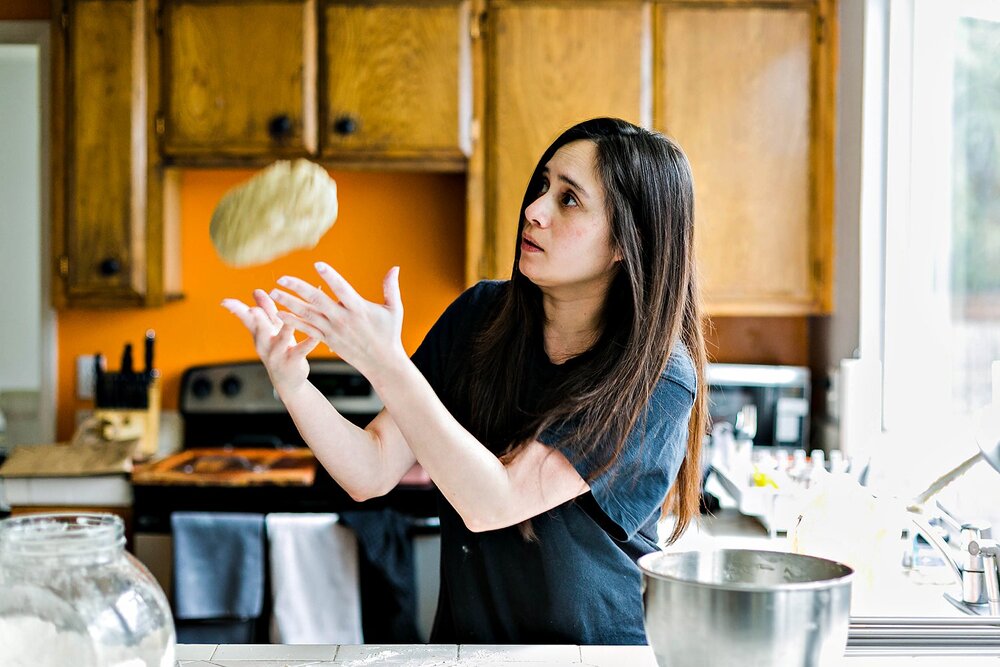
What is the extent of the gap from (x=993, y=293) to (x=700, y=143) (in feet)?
3.30

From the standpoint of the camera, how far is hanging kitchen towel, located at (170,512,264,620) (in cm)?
254

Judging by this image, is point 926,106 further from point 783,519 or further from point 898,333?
point 783,519

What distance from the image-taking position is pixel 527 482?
128 cm

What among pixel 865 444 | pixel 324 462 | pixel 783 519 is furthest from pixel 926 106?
pixel 324 462

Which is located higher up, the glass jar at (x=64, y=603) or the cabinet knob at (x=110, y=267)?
the cabinet knob at (x=110, y=267)

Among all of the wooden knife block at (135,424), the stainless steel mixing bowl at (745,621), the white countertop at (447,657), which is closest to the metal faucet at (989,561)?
the white countertop at (447,657)

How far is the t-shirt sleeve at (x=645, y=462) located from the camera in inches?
52.6

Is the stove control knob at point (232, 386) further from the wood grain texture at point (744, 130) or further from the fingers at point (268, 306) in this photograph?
the fingers at point (268, 306)

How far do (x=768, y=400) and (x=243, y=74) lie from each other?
170 cm

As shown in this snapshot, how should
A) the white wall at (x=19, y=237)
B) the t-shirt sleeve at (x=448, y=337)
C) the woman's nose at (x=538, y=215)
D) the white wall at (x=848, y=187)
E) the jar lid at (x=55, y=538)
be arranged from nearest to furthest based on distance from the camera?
the jar lid at (x=55, y=538)
the woman's nose at (x=538, y=215)
the t-shirt sleeve at (x=448, y=337)
the white wall at (x=848, y=187)
the white wall at (x=19, y=237)

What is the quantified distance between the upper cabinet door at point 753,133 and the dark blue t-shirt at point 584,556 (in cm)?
154

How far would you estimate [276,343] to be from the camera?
1.24 meters

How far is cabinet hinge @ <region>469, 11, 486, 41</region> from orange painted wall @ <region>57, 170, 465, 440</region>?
18.7 inches

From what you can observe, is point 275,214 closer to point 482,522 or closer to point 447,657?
point 482,522
